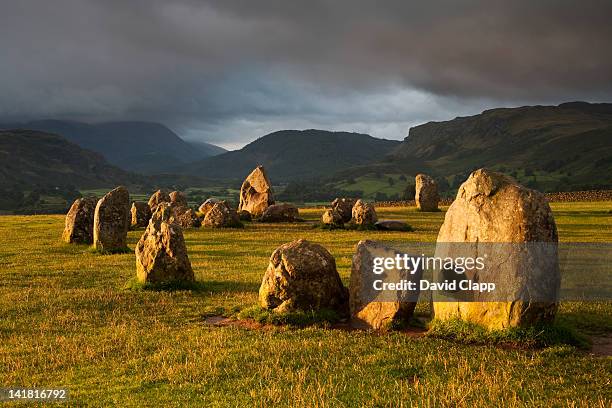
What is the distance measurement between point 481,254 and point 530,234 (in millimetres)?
1349

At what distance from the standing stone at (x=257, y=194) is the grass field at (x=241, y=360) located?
36924 mm

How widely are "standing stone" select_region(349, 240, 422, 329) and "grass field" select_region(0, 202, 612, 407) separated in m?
0.83

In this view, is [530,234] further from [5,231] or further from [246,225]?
[5,231]

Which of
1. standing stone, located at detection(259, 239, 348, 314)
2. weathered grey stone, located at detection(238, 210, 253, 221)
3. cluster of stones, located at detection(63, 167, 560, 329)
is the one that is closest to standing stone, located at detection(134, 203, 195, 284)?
cluster of stones, located at detection(63, 167, 560, 329)

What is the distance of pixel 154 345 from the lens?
13.5 metres

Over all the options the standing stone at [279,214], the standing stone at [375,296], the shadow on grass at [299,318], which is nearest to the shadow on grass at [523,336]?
the standing stone at [375,296]

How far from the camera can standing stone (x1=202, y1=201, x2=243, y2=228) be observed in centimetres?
4728

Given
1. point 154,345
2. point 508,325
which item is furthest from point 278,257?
point 508,325

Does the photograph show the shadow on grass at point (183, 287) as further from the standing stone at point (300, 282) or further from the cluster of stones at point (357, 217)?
the cluster of stones at point (357, 217)

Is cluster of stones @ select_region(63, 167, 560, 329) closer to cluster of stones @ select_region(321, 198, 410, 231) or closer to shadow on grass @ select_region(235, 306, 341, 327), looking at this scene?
shadow on grass @ select_region(235, 306, 341, 327)

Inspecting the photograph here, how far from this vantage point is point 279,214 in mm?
52844

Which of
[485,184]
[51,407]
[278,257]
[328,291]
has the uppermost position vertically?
[485,184]

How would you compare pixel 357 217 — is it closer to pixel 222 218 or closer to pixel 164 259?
pixel 222 218

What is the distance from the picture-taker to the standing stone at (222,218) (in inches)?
1861
